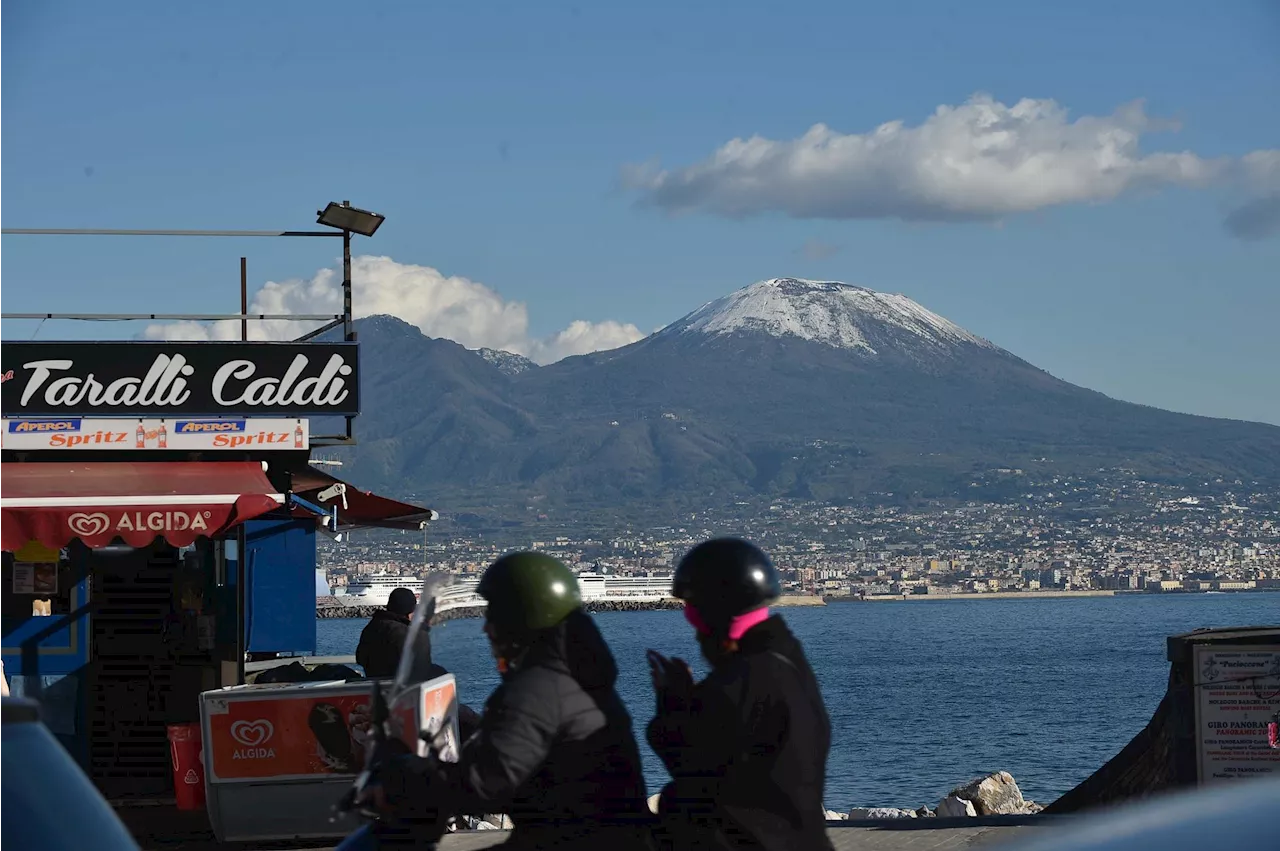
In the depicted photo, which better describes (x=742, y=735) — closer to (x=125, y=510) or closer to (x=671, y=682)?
(x=671, y=682)

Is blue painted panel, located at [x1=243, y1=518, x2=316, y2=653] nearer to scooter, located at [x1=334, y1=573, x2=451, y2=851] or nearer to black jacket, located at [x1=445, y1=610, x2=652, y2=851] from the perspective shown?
scooter, located at [x1=334, y1=573, x2=451, y2=851]

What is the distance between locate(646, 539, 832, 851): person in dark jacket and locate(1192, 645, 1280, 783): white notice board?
6.20 meters

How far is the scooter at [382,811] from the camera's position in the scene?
15.9 ft

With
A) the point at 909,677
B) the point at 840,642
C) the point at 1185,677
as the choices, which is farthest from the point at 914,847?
the point at 840,642

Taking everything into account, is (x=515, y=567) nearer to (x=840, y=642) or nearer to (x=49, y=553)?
(x=49, y=553)

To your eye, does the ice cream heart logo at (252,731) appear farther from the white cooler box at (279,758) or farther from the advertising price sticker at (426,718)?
the advertising price sticker at (426,718)

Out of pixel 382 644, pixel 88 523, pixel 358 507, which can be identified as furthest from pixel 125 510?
pixel 358 507

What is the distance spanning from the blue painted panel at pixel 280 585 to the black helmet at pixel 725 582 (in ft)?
37.8

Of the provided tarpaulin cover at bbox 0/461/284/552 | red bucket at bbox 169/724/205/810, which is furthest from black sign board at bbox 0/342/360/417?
red bucket at bbox 169/724/205/810

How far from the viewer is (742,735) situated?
5098 millimetres

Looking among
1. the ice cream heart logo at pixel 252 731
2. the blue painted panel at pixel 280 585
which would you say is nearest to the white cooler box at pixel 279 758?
the ice cream heart logo at pixel 252 731

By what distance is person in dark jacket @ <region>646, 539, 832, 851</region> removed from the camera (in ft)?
16.6

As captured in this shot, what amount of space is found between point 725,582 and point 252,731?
6.28 meters

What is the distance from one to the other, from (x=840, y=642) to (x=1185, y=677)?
4504 inches
